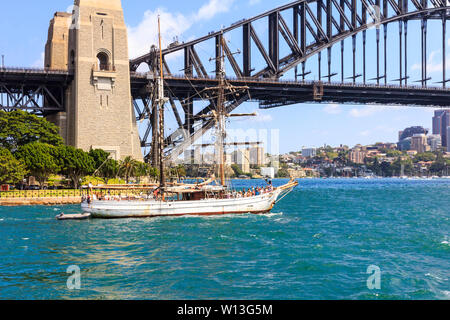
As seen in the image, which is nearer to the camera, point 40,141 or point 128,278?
point 128,278

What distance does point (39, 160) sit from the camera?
2415 inches

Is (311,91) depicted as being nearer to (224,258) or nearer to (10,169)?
(10,169)

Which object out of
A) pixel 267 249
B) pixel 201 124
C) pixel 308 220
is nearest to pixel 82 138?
pixel 201 124

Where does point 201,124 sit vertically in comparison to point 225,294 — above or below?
above

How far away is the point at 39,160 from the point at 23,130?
11850 mm

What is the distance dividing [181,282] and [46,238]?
47.6ft

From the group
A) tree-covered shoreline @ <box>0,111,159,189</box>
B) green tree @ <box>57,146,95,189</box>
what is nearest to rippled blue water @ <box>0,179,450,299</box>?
tree-covered shoreline @ <box>0,111,159,189</box>

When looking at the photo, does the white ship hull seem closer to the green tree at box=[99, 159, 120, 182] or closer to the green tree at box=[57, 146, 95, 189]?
the green tree at box=[57, 146, 95, 189]

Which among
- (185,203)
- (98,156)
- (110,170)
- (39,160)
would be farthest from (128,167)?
(185,203)

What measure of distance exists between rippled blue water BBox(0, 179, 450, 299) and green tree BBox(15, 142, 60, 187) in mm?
22490

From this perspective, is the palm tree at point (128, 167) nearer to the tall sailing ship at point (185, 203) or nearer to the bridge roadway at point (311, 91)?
the bridge roadway at point (311, 91)

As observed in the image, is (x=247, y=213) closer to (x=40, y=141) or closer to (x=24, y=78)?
(x=40, y=141)

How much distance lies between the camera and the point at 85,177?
67688 mm

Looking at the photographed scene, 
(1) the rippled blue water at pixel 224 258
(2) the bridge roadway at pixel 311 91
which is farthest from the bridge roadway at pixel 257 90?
(1) the rippled blue water at pixel 224 258
